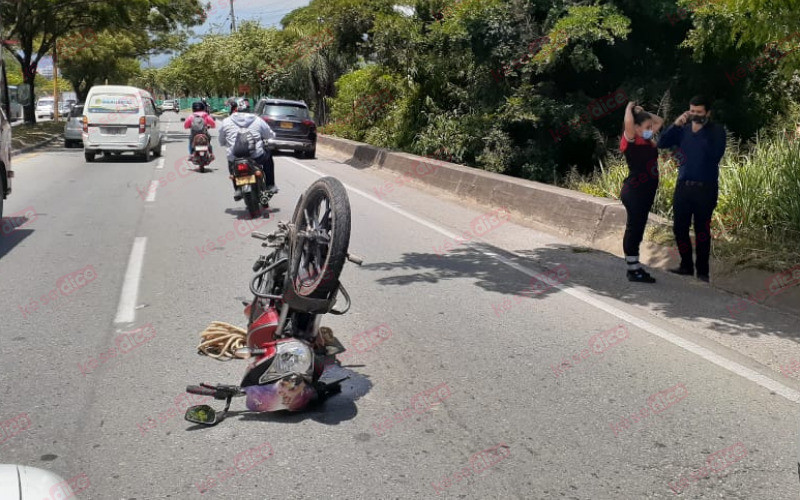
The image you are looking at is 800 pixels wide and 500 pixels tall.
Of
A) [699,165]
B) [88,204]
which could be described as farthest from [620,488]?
[88,204]

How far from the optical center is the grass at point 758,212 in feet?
25.7

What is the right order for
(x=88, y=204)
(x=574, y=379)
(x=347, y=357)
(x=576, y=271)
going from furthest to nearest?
(x=88, y=204), (x=576, y=271), (x=347, y=357), (x=574, y=379)

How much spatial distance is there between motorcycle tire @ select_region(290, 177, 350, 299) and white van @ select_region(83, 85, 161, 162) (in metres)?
17.9

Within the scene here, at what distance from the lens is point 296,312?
463 centimetres

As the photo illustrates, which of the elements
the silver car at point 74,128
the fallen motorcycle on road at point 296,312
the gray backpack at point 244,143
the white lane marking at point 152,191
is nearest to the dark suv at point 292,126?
the silver car at point 74,128

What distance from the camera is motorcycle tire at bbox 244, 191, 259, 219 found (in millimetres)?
11773

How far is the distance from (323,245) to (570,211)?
6.87 meters

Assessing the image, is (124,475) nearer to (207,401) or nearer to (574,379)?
(207,401)

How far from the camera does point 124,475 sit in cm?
375

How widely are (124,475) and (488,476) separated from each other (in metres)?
1.71

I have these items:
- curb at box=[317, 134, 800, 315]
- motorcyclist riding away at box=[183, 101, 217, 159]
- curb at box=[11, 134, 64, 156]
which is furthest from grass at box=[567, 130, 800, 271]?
curb at box=[11, 134, 64, 156]

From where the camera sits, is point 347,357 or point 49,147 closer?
point 347,357

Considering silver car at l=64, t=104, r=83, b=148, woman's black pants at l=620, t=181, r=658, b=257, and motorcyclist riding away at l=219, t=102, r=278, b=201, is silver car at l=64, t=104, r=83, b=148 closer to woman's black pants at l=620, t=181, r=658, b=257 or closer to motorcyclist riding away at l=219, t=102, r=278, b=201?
motorcyclist riding away at l=219, t=102, r=278, b=201

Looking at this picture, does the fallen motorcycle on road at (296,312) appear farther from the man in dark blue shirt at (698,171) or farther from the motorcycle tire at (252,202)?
the motorcycle tire at (252,202)
